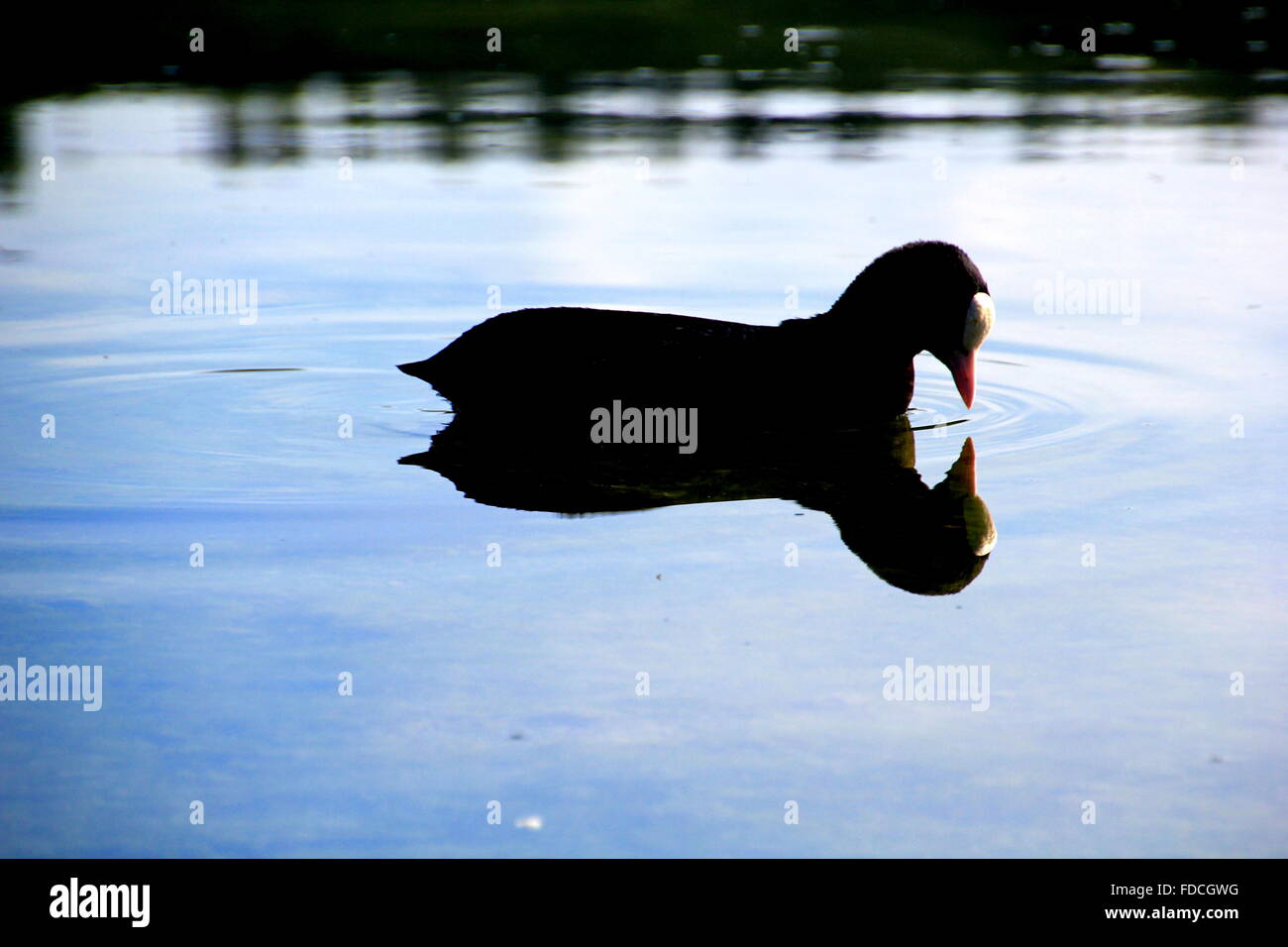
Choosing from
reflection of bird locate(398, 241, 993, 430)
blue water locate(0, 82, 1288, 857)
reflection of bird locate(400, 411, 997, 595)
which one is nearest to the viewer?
blue water locate(0, 82, 1288, 857)

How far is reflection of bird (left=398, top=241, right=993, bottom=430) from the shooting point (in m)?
7.32

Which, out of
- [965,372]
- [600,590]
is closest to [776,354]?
[965,372]

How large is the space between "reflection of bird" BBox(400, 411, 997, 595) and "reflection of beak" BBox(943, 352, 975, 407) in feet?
0.96

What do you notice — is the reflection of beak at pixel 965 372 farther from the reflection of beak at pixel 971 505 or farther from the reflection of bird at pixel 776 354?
the reflection of beak at pixel 971 505

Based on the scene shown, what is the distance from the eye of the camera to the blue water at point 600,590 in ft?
13.5

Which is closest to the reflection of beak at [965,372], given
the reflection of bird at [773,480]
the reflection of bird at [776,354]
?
the reflection of bird at [776,354]

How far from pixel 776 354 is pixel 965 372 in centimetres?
80

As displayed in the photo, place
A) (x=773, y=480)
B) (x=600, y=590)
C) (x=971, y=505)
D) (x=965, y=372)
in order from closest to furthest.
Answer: (x=600, y=590), (x=971, y=505), (x=773, y=480), (x=965, y=372)

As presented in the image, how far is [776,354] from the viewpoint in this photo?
7465mm

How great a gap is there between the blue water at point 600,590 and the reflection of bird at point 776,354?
238 mm

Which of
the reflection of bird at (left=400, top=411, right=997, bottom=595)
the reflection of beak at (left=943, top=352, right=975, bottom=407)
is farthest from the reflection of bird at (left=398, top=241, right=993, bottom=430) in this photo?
the reflection of bird at (left=400, top=411, right=997, bottom=595)

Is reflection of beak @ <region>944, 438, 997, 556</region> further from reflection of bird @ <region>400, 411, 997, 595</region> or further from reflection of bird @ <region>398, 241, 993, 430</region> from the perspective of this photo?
reflection of bird @ <region>398, 241, 993, 430</region>

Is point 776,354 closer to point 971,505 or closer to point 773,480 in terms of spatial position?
point 773,480
